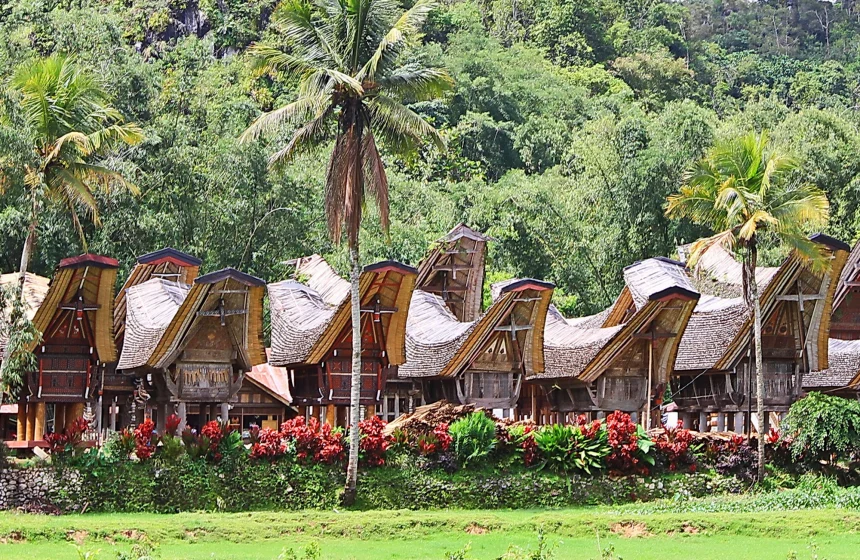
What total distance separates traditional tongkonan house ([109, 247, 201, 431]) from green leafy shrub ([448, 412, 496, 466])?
8.99 m

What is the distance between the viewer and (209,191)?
150 feet

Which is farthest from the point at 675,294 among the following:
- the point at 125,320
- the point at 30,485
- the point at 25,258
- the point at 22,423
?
the point at 22,423

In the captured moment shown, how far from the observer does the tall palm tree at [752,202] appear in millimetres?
27625

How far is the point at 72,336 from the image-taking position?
2764 centimetres

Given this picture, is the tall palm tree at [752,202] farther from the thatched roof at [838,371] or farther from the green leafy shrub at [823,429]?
the thatched roof at [838,371]

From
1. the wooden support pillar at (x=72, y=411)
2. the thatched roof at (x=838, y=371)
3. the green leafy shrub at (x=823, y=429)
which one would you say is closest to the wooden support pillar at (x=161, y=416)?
the wooden support pillar at (x=72, y=411)

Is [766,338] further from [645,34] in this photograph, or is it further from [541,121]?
[645,34]

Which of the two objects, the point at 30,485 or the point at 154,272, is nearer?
the point at 30,485

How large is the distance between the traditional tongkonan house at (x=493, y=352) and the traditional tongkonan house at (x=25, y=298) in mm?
9472

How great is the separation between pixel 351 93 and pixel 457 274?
13.1 meters

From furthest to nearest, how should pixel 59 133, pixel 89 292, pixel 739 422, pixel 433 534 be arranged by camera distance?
pixel 739 422, pixel 89 292, pixel 59 133, pixel 433 534

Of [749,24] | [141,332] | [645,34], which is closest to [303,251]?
[141,332]

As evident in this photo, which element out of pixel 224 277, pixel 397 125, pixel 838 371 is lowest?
pixel 838 371

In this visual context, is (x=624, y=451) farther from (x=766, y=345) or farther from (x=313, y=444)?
(x=766, y=345)
